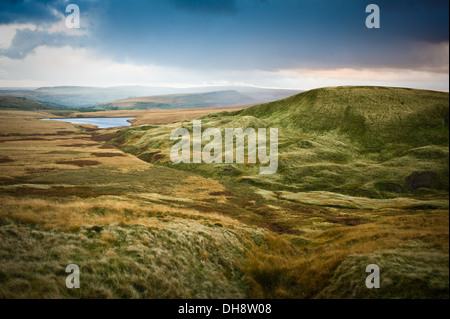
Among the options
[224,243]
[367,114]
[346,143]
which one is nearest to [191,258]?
[224,243]

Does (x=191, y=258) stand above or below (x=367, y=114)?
below

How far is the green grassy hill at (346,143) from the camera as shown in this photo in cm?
5917

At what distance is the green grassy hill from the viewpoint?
59166 millimetres

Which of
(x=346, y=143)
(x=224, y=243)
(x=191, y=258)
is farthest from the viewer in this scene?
(x=346, y=143)

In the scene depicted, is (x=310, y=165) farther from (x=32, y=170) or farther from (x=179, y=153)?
(x=32, y=170)

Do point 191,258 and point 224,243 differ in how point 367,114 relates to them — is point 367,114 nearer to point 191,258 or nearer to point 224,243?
point 224,243

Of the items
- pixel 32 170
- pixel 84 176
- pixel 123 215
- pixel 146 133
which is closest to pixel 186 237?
pixel 123 215

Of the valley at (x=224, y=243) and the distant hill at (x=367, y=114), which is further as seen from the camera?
the distant hill at (x=367, y=114)

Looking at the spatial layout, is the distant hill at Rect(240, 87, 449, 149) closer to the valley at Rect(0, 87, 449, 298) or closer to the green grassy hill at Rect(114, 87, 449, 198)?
the green grassy hill at Rect(114, 87, 449, 198)

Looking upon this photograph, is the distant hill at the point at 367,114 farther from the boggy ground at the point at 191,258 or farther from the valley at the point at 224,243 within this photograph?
the boggy ground at the point at 191,258

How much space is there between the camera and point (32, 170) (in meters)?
57.8

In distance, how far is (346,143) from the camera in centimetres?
8969

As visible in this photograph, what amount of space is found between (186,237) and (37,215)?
11112mm

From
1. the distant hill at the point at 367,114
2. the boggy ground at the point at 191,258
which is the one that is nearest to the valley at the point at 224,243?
the boggy ground at the point at 191,258
